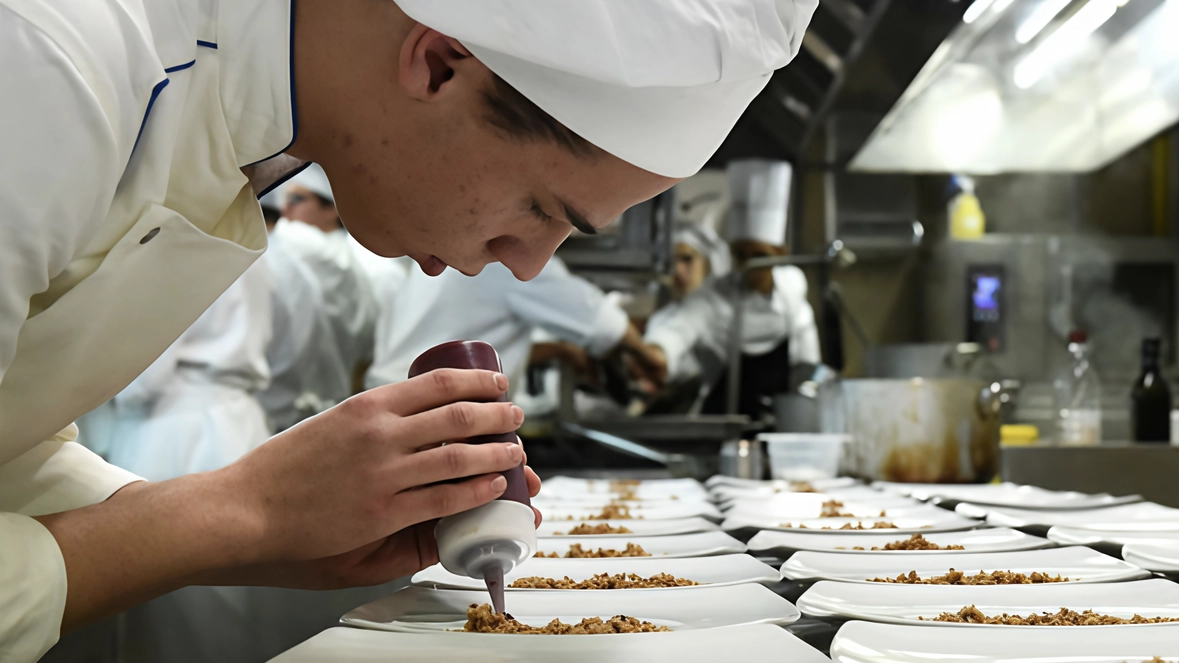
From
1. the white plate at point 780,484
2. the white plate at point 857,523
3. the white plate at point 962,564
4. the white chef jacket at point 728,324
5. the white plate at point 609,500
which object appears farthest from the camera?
the white chef jacket at point 728,324

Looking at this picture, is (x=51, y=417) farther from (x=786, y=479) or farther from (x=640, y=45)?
(x=786, y=479)

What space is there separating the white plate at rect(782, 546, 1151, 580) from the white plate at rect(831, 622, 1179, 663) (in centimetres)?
22

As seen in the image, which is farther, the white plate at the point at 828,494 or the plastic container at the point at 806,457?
the plastic container at the point at 806,457

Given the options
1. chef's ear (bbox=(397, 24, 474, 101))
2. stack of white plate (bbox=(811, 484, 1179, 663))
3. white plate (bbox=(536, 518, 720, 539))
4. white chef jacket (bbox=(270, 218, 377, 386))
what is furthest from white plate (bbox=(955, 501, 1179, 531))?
white chef jacket (bbox=(270, 218, 377, 386))

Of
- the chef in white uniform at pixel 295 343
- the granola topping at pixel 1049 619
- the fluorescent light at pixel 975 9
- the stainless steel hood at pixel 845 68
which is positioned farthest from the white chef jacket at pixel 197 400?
the granola topping at pixel 1049 619

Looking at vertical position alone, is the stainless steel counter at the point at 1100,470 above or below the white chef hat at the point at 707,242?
below

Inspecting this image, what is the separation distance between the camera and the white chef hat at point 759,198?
3693 millimetres

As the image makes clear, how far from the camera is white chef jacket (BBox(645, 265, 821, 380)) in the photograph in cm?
354

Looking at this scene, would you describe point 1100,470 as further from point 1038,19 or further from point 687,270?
point 687,270

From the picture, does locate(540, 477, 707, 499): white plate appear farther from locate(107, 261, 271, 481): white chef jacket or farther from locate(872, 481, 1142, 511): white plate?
locate(107, 261, 271, 481): white chef jacket

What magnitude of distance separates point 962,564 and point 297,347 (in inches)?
124

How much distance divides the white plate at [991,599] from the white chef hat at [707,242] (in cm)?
290

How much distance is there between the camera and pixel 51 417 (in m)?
0.70

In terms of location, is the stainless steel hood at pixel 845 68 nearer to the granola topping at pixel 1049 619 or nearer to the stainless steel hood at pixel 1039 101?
the stainless steel hood at pixel 1039 101
